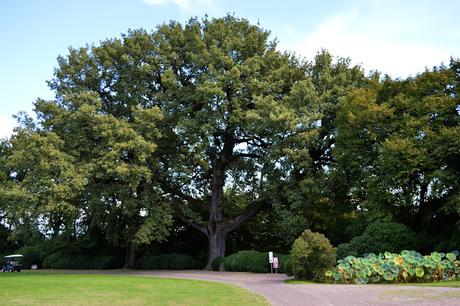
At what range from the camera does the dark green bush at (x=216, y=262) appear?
3591 centimetres

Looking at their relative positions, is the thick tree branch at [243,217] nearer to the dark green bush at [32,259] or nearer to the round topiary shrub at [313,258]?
the round topiary shrub at [313,258]

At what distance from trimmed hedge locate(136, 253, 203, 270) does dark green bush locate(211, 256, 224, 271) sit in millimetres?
3593

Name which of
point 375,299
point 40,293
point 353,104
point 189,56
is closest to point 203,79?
point 189,56

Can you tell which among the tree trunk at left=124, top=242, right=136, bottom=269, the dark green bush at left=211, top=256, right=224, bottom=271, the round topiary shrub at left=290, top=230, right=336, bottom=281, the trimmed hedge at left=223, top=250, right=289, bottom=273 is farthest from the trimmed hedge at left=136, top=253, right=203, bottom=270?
the round topiary shrub at left=290, top=230, right=336, bottom=281

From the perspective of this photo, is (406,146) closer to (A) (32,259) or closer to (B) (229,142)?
(B) (229,142)

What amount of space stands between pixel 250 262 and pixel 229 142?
33.7ft

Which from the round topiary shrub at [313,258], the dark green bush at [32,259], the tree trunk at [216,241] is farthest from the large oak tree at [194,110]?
the dark green bush at [32,259]

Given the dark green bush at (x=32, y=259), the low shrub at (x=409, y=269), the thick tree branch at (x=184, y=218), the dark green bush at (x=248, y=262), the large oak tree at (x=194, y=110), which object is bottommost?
the low shrub at (x=409, y=269)

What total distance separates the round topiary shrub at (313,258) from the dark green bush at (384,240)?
339cm

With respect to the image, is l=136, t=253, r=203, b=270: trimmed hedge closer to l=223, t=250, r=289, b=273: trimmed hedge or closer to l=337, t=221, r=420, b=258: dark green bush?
l=223, t=250, r=289, b=273: trimmed hedge

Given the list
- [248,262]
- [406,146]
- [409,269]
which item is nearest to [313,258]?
[409,269]

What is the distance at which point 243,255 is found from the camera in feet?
110

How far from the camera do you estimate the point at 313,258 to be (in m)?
23.3

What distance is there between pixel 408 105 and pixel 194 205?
19350mm
